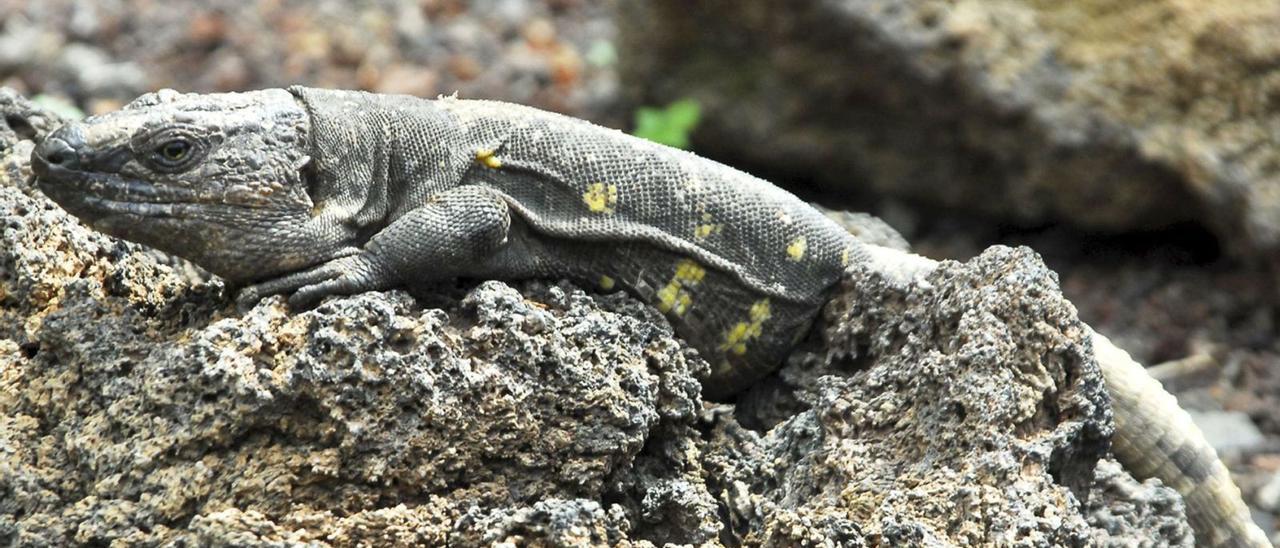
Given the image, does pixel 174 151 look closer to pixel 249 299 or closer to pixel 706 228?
pixel 249 299

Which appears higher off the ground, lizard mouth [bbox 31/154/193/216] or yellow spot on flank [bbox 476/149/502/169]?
yellow spot on flank [bbox 476/149/502/169]

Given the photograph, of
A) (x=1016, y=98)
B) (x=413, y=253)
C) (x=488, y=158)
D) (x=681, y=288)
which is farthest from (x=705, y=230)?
(x=1016, y=98)

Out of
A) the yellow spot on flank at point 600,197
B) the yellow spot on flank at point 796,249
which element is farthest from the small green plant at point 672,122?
the yellow spot on flank at point 600,197

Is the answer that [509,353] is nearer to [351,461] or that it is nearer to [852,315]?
[351,461]

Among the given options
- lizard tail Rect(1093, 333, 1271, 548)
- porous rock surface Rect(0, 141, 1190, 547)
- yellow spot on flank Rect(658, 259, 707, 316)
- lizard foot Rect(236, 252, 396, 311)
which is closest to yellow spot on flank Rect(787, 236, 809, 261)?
yellow spot on flank Rect(658, 259, 707, 316)

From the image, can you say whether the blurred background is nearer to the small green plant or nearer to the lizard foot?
the small green plant

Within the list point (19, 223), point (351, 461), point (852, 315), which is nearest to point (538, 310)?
point (351, 461)

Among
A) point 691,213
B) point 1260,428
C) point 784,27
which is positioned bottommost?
point 691,213
